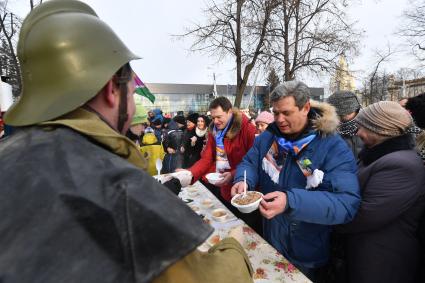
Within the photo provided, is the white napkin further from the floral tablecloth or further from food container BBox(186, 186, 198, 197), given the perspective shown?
food container BBox(186, 186, 198, 197)

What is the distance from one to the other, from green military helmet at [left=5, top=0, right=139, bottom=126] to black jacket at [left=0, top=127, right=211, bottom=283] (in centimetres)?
22

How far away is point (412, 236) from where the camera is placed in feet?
5.98

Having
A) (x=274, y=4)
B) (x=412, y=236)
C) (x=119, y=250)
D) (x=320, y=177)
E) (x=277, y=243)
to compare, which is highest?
(x=274, y=4)

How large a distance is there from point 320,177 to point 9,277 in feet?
5.27

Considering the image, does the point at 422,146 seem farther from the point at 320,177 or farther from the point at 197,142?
the point at 197,142

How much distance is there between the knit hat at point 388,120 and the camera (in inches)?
75.1

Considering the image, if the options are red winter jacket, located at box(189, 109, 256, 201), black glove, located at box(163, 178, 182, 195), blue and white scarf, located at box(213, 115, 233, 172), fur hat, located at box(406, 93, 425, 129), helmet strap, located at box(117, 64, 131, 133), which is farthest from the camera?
blue and white scarf, located at box(213, 115, 233, 172)

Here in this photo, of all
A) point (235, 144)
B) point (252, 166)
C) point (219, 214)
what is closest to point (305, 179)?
point (252, 166)

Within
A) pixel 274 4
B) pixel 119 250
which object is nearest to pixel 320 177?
pixel 119 250

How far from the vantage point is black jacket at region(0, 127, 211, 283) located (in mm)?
576

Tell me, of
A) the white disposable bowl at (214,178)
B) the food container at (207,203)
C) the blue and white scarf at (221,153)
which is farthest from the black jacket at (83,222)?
the blue and white scarf at (221,153)

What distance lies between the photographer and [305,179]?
1.89m

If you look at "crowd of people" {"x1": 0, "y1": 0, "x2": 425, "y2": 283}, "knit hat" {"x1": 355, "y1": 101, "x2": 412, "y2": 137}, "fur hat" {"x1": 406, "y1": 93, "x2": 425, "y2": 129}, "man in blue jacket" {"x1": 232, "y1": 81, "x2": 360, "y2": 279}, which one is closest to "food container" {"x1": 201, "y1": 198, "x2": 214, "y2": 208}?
"man in blue jacket" {"x1": 232, "y1": 81, "x2": 360, "y2": 279}

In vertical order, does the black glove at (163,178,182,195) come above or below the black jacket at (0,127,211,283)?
below
